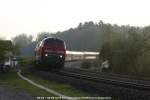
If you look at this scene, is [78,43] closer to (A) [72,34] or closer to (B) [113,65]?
(A) [72,34]

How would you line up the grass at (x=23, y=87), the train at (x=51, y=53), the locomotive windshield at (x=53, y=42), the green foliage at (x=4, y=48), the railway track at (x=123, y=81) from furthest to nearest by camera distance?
1. the green foliage at (x=4, y=48)
2. the locomotive windshield at (x=53, y=42)
3. the train at (x=51, y=53)
4. the railway track at (x=123, y=81)
5. the grass at (x=23, y=87)

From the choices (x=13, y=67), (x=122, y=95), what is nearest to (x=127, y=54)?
(x=13, y=67)

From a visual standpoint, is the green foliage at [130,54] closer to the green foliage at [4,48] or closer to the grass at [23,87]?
the green foliage at [4,48]

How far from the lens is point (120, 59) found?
50.5 meters

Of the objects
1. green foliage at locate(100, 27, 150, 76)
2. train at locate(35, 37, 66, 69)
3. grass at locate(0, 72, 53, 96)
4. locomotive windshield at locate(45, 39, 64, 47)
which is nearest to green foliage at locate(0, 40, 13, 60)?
train at locate(35, 37, 66, 69)

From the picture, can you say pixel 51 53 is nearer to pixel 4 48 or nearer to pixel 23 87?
pixel 4 48

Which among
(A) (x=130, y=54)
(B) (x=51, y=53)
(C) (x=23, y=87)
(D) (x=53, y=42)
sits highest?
(D) (x=53, y=42)

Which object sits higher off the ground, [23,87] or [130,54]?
[130,54]

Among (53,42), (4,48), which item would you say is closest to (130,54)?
(4,48)

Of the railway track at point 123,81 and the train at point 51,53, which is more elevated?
the train at point 51,53

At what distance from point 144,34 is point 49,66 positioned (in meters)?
15.4

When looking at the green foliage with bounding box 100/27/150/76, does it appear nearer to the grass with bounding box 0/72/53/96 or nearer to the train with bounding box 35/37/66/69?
the train with bounding box 35/37/66/69

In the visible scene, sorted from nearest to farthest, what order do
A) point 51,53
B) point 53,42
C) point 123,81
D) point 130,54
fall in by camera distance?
point 123,81
point 51,53
point 53,42
point 130,54

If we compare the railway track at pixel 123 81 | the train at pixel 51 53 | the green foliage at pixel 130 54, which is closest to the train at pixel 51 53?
the train at pixel 51 53
